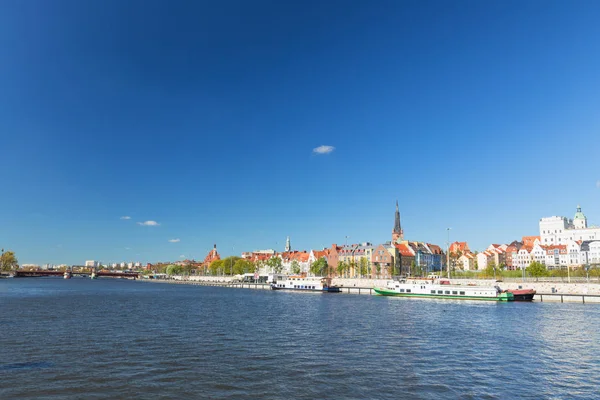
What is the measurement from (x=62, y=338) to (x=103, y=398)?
70.4 feet

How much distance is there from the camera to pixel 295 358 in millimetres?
34375

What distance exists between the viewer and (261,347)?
3881 centimetres

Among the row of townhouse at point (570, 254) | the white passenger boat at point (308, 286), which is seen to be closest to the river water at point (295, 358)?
the white passenger boat at point (308, 286)

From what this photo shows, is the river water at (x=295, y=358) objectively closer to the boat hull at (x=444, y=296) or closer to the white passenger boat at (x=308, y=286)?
the boat hull at (x=444, y=296)

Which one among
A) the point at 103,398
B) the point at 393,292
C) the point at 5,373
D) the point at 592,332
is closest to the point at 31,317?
the point at 5,373

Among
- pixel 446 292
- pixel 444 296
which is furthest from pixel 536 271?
pixel 444 296

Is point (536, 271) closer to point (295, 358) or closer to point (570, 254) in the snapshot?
point (570, 254)

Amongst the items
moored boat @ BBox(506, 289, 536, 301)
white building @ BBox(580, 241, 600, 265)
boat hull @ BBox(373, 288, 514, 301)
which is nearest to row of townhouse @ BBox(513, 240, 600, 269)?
white building @ BBox(580, 241, 600, 265)

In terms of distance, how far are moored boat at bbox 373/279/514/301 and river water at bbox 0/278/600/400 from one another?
124ft

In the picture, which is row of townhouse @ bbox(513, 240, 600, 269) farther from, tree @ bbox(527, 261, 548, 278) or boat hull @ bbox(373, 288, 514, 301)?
boat hull @ bbox(373, 288, 514, 301)

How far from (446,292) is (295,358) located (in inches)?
2965

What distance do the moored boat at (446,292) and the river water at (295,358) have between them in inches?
1490

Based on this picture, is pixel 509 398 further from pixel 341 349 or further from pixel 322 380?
pixel 341 349

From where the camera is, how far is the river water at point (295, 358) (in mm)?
26000
